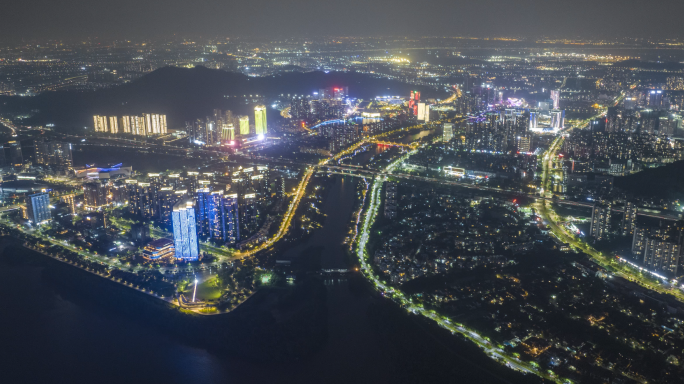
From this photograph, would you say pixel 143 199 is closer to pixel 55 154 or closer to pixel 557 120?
pixel 55 154

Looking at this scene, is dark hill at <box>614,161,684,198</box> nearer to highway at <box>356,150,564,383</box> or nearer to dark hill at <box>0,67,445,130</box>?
highway at <box>356,150,564,383</box>

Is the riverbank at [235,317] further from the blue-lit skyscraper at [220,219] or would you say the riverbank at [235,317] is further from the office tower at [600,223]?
the office tower at [600,223]

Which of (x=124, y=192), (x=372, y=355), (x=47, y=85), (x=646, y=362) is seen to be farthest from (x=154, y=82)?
(x=646, y=362)

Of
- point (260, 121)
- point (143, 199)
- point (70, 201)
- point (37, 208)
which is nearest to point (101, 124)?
point (260, 121)

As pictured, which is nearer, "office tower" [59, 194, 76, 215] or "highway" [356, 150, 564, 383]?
"highway" [356, 150, 564, 383]

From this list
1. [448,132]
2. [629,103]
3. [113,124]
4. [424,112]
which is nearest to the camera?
[448,132]

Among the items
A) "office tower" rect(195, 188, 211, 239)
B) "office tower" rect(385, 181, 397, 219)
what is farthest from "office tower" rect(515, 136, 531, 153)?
"office tower" rect(195, 188, 211, 239)

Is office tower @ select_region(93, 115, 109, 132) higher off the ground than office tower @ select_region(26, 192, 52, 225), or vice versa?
office tower @ select_region(93, 115, 109, 132)
